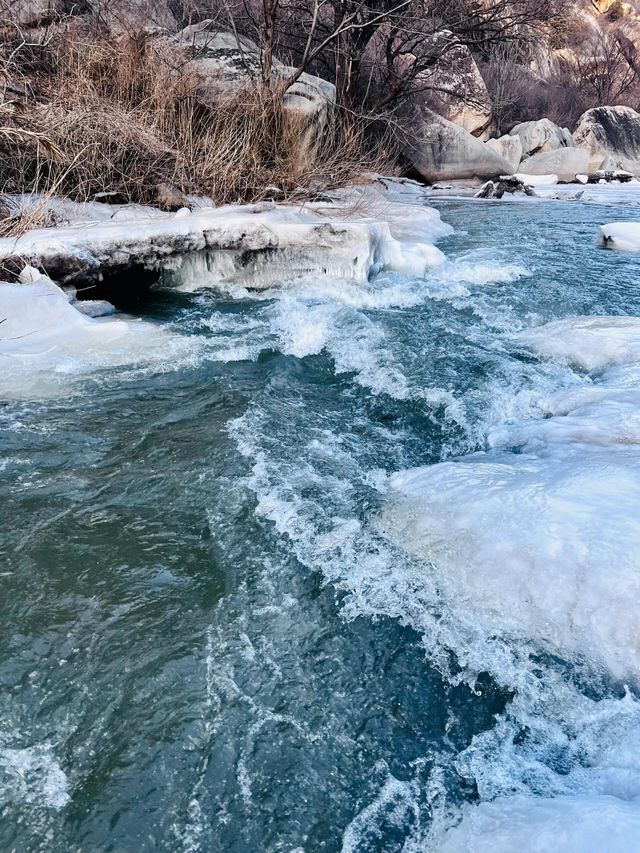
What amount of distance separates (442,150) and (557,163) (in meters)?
5.57

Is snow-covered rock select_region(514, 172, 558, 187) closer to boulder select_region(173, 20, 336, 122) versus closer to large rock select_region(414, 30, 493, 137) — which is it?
large rock select_region(414, 30, 493, 137)

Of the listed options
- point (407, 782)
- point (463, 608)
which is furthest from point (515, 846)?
point (463, 608)

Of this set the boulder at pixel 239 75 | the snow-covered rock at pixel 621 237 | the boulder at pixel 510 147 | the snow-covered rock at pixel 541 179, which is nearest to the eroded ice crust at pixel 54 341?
the boulder at pixel 239 75

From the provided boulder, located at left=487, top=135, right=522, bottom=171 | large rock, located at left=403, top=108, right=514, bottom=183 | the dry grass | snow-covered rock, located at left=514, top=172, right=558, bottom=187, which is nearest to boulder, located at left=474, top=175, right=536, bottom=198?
large rock, located at left=403, top=108, right=514, bottom=183

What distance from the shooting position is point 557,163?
1866 centimetres

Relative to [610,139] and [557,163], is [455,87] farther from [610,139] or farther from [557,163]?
[610,139]

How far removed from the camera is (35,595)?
226 centimetres

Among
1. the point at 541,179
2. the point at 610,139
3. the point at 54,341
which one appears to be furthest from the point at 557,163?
the point at 54,341

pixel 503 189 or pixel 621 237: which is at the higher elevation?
pixel 503 189

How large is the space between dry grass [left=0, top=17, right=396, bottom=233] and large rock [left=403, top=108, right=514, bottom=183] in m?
6.97

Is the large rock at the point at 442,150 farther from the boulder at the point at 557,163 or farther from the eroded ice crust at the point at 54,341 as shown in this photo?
the eroded ice crust at the point at 54,341

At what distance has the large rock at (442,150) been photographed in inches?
576

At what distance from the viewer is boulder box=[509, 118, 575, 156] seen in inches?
748

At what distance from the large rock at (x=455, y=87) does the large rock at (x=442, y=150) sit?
631 mm
